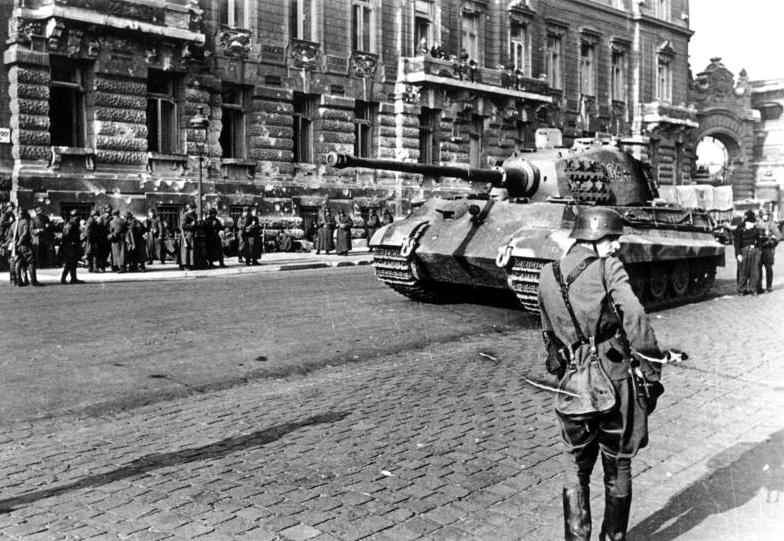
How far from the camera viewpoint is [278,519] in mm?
4570

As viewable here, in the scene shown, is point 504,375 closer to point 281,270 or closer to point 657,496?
point 657,496

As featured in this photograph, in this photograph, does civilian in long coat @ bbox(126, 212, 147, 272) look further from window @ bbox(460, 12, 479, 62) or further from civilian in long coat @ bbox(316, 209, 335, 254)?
window @ bbox(460, 12, 479, 62)

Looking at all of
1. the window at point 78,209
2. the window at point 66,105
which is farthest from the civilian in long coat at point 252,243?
the window at point 66,105

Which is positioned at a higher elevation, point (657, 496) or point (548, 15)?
point (548, 15)

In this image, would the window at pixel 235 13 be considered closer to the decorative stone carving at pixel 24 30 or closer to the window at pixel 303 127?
the window at pixel 303 127

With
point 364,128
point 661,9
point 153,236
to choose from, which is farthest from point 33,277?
point 661,9

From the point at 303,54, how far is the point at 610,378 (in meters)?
23.5

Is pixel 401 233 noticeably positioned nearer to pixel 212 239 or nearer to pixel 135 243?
pixel 135 243

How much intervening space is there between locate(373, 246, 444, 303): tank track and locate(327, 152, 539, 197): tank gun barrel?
1373mm

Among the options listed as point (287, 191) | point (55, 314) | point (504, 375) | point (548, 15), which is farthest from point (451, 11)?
point (504, 375)

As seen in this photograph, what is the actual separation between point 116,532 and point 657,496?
293 centimetres

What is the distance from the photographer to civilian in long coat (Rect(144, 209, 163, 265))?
2178cm

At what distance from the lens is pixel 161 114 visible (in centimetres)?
2314

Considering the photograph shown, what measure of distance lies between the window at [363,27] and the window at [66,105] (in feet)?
31.0
